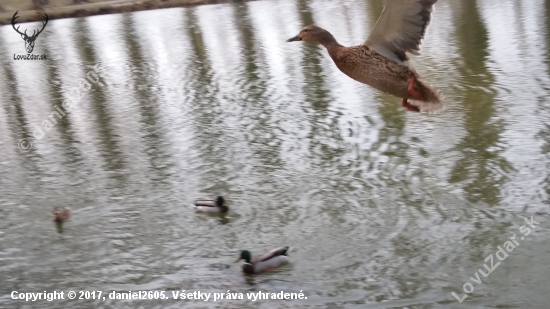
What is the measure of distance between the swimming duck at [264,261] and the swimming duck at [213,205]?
138 cm

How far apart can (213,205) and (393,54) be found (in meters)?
6.34

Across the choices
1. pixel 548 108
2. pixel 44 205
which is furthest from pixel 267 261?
pixel 548 108

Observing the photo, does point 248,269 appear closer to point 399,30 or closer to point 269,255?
point 269,255

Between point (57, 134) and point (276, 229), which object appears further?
point (57, 134)

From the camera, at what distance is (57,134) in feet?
50.2

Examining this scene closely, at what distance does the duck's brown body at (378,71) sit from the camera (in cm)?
416

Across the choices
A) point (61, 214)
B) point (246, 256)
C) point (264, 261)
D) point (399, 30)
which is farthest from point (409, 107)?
point (61, 214)

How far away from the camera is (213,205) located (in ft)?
34.0

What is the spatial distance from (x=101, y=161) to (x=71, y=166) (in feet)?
1.67

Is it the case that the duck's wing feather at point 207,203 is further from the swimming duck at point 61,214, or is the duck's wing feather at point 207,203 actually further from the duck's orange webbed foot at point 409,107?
the duck's orange webbed foot at point 409,107

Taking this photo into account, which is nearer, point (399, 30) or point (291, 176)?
point (399, 30)

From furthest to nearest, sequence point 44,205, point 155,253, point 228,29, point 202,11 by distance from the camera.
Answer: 1. point 202,11
2. point 228,29
3. point 44,205
4. point 155,253

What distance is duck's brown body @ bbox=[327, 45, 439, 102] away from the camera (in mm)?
4160

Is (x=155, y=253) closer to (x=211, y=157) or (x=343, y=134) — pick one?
(x=211, y=157)
